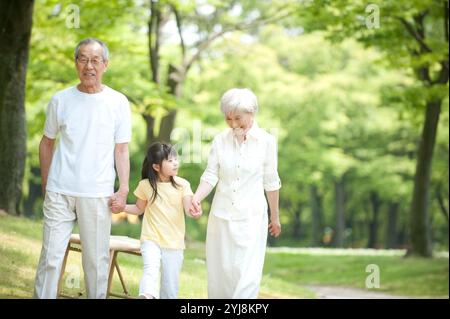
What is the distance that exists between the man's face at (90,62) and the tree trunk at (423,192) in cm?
1382

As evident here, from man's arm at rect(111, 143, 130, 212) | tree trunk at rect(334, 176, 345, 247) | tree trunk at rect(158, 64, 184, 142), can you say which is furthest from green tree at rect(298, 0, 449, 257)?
tree trunk at rect(334, 176, 345, 247)

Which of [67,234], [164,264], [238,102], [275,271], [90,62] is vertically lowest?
[275,271]

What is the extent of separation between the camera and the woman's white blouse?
5637mm

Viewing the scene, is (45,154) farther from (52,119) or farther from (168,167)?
(168,167)

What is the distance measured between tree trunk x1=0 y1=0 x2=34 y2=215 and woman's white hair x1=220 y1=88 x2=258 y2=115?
645cm

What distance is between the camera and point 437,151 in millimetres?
23953

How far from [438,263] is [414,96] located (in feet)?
11.7

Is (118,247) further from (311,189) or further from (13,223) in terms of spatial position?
(311,189)

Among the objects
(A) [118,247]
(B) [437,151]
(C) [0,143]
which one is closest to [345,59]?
(B) [437,151]

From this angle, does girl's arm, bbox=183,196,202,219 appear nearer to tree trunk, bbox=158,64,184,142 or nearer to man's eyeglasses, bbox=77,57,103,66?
man's eyeglasses, bbox=77,57,103,66

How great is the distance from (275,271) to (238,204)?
13.1 m

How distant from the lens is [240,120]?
218 inches

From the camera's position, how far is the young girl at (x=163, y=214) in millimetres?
5785

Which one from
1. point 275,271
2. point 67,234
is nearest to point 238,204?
point 67,234
